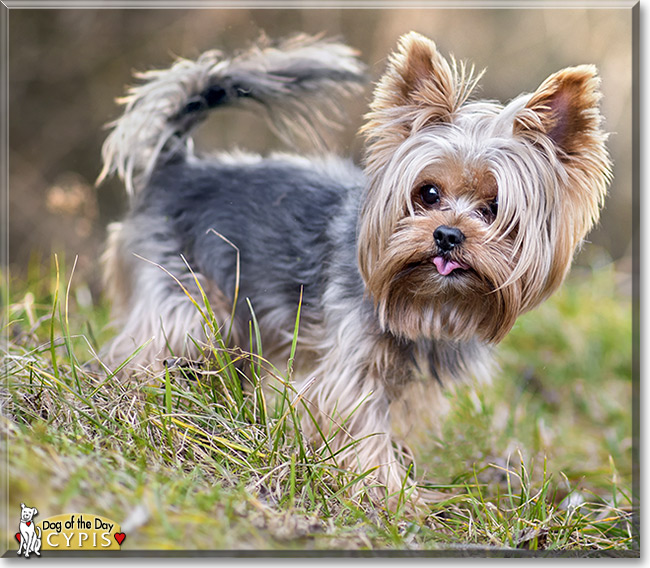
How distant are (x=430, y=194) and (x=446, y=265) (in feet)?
1.06

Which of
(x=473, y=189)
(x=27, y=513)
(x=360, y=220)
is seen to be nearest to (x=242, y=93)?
(x=360, y=220)

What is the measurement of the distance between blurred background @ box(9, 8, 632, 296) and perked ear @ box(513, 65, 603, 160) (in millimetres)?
594

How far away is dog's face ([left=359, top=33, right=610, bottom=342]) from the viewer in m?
2.70

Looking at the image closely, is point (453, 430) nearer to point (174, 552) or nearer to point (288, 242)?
point (288, 242)

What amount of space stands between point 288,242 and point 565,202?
1.42m

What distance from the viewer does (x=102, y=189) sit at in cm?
611

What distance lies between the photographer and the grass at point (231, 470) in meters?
2.30

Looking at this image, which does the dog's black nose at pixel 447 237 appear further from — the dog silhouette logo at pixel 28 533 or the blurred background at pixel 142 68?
the dog silhouette logo at pixel 28 533

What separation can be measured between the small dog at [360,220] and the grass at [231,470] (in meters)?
0.25

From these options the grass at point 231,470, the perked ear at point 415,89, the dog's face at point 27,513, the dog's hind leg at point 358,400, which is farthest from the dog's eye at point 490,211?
the dog's face at point 27,513

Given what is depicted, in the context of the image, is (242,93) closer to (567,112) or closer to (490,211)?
(490,211)

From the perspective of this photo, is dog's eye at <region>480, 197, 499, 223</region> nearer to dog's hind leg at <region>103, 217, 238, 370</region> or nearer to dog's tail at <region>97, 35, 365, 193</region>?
dog's tail at <region>97, 35, 365, 193</region>

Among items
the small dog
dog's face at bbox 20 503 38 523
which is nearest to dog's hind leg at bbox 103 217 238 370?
the small dog

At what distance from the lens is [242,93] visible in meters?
3.73
